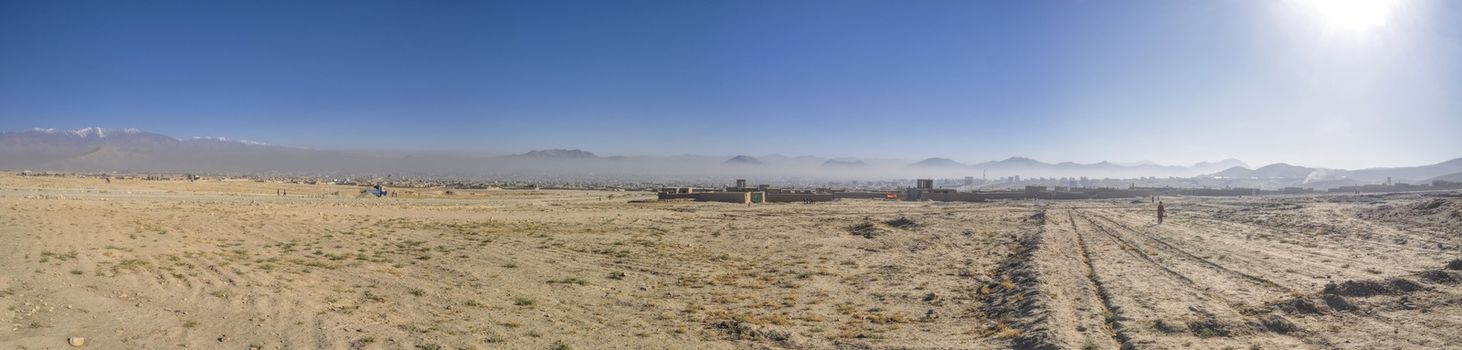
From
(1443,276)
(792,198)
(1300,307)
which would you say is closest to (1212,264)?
(1443,276)

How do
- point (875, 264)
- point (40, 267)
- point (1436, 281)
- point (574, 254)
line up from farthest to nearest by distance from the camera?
point (574, 254) < point (875, 264) < point (40, 267) < point (1436, 281)

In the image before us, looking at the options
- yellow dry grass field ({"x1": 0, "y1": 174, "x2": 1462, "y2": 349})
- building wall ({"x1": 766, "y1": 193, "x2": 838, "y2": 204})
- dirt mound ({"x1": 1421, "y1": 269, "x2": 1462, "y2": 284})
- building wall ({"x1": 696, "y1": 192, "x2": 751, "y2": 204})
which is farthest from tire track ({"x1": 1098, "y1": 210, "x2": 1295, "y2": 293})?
building wall ({"x1": 766, "y1": 193, "x2": 838, "y2": 204})

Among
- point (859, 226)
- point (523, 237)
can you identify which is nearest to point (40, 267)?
point (523, 237)

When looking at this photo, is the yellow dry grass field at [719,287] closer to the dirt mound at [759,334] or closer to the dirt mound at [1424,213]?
the dirt mound at [759,334]

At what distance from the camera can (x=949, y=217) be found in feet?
107

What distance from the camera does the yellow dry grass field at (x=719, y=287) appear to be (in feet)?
31.0

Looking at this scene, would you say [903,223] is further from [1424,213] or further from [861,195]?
[861,195]

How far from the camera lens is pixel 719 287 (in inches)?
578

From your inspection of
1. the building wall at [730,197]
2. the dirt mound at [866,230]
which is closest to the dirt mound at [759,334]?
the dirt mound at [866,230]

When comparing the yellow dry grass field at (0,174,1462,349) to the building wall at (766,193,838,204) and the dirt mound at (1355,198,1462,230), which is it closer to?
the dirt mound at (1355,198,1462,230)

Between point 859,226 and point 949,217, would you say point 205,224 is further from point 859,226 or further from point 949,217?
point 949,217

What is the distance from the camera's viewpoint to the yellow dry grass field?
9445 millimetres

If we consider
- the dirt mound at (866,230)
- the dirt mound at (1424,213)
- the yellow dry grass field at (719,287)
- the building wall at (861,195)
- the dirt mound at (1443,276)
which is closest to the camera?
the yellow dry grass field at (719,287)

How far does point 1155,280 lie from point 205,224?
29270mm
